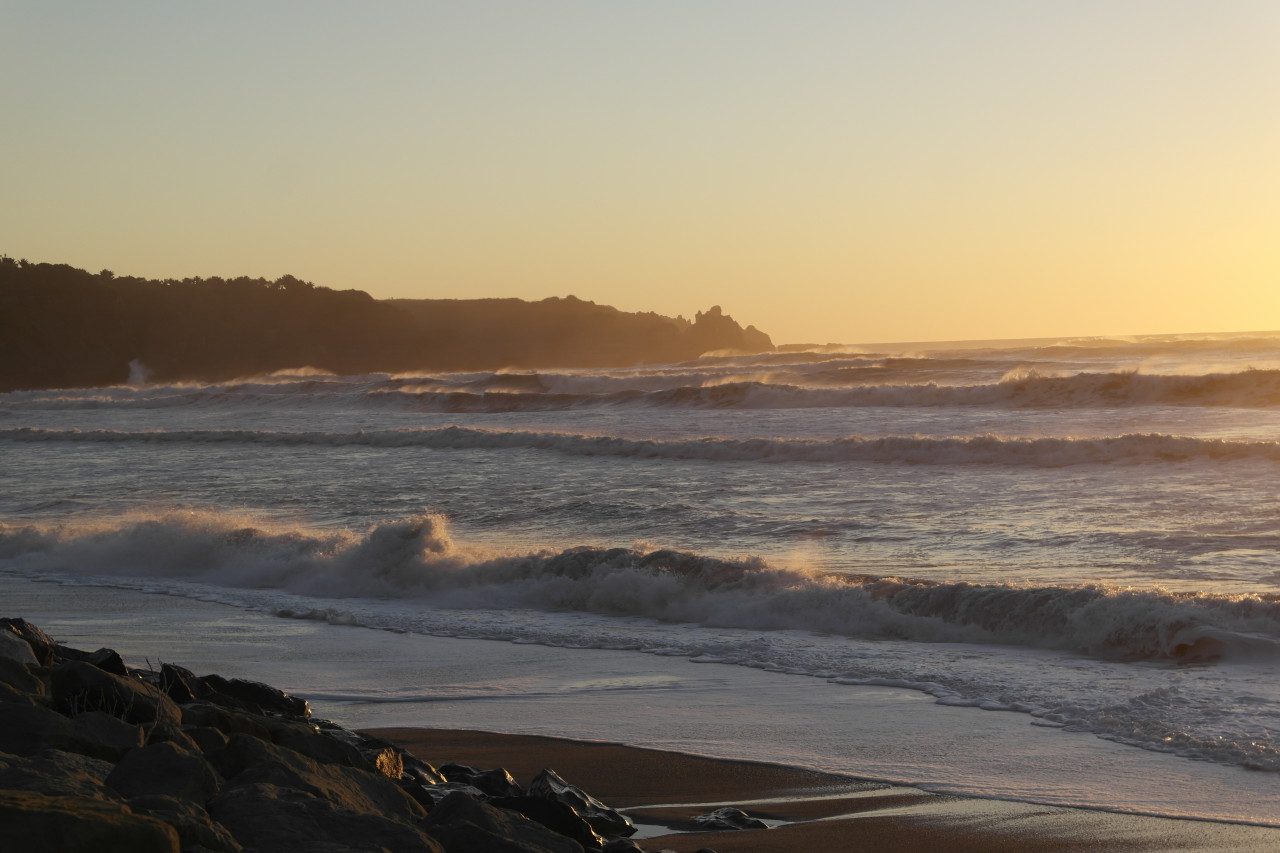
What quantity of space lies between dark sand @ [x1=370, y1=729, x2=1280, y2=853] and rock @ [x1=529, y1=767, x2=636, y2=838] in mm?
118

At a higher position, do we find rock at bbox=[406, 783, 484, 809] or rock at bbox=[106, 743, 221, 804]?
rock at bbox=[106, 743, 221, 804]

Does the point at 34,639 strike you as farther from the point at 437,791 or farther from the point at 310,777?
the point at 310,777

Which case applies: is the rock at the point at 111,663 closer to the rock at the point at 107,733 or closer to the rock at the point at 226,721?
the rock at the point at 226,721

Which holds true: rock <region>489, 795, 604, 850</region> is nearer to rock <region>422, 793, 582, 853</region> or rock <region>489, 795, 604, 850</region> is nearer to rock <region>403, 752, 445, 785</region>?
rock <region>422, 793, 582, 853</region>

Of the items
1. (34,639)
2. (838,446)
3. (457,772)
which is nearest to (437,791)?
(457,772)

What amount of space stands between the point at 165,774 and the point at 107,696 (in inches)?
40.1

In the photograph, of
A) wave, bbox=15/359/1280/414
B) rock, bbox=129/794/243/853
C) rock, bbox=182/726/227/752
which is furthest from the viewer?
wave, bbox=15/359/1280/414

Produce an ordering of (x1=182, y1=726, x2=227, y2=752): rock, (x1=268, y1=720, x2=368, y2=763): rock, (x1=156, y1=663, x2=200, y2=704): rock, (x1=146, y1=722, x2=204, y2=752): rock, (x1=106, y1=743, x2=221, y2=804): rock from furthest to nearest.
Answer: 1. (x1=156, y1=663, x2=200, y2=704): rock
2. (x1=268, y1=720, x2=368, y2=763): rock
3. (x1=182, y1=726, x2=227, y2=752): rock
4. (x1=146, y1=722, x2=204, y2=752): rock
5. (x1=106, y1=743, x2=221, y2=804): rock

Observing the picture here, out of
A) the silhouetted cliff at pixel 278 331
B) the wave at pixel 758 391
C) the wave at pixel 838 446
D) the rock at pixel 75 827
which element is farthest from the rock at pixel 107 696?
the silhouetted cliff at pixel 278 331

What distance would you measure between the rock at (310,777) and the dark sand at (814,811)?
0.98 m

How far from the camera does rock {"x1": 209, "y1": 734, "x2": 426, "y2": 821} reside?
3449mm

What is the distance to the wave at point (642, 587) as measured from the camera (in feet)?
24.5

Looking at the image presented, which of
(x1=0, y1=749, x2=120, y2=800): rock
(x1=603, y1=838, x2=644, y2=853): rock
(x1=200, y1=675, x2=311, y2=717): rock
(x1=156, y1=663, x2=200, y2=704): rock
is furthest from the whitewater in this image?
(x1=0, y1=749, x2=120, y2=800): rock

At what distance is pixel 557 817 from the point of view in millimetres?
3936
